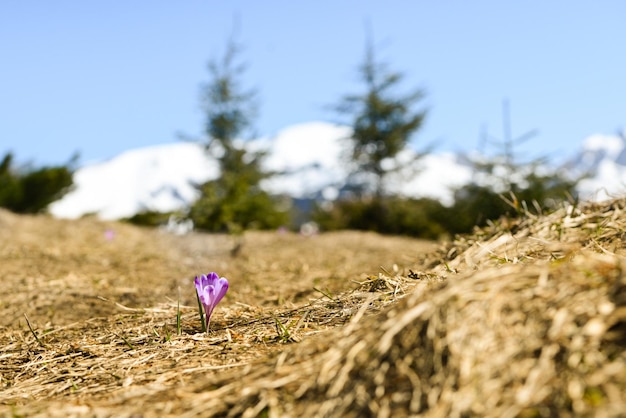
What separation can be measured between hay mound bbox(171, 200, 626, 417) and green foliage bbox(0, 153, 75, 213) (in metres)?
15.5

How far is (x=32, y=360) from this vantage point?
7.27 feet

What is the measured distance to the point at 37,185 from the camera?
51.8 feet

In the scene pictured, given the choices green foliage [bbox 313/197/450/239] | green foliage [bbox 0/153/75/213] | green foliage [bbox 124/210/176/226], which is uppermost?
green foliage [bbox 0/153/75/213]

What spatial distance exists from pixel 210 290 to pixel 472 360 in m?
1.22

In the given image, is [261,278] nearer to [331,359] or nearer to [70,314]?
[70,314]

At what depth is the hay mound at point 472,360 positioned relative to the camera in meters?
1.18

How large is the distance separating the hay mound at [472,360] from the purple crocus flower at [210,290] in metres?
0.68

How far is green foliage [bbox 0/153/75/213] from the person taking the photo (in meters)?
15.6

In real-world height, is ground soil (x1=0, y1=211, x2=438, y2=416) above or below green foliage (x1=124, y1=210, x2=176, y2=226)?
below

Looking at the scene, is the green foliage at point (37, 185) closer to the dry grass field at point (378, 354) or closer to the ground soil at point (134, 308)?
the ground soil at point (134, 308)


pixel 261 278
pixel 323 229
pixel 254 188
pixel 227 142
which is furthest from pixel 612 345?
pixel 227 142

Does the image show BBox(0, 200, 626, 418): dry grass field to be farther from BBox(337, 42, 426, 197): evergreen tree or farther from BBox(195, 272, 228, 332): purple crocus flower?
BBox(337, 42, 426, 197): evergreen tree

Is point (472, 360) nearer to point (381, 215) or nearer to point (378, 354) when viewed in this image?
point (378, 354)

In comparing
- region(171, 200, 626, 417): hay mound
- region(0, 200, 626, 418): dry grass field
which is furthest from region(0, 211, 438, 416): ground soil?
region(171, 200, 626, 417): hay mound
